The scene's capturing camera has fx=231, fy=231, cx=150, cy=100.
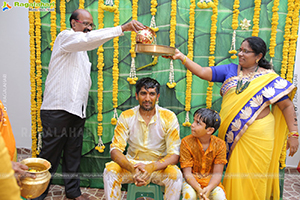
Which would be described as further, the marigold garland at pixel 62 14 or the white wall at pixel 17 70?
the white wall at pixel 17 70

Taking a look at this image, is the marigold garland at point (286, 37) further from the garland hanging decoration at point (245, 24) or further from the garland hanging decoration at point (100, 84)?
the garland hanging decoration at point (100, 84)

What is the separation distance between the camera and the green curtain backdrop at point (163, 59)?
2771 millimetres

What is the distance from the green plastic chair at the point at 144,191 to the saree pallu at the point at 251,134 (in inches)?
28.1

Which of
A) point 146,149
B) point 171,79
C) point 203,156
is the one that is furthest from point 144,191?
point 171,79

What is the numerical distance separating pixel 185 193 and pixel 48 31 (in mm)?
2514

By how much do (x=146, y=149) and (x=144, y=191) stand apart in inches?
16.1

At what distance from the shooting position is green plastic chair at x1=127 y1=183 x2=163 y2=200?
7.40 ft

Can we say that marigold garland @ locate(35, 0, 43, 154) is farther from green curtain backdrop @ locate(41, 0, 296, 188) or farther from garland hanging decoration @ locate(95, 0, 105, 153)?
garland hanging decoration @ locate(95, 0, 105, 153)

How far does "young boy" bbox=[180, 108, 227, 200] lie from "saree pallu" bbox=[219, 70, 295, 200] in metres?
0.21

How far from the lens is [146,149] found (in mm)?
2402

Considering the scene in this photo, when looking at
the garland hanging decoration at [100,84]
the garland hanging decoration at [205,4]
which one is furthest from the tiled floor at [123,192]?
the garland hanging decoration at [205,4]

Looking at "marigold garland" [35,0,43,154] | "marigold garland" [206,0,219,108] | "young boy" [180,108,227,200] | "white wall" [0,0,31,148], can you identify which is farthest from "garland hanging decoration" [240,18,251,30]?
"white wall" [0,0,31,148]

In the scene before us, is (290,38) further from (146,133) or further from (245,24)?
(146,133)

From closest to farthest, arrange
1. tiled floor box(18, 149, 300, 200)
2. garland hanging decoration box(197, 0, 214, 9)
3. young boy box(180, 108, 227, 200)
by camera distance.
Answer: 1. young boy box(180, 108, 227, 200)
2. garland hanging decoration box(197, 0, 214, 9)
3. tiled floor box(18, 149, 300, 200)
